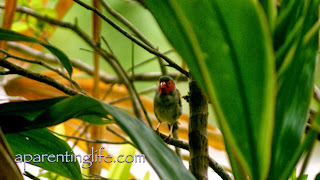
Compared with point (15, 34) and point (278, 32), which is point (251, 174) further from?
point (15, 34)

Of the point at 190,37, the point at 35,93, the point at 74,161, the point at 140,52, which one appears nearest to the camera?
the point at 190,37

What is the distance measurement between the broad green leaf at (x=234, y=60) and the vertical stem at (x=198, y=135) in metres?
0.09

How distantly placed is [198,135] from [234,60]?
13 cm

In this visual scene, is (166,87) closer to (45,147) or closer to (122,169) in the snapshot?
(122,169)

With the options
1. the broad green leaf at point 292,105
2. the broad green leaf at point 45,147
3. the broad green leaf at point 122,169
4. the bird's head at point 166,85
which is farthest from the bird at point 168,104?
the broad green leaf at point 292,105

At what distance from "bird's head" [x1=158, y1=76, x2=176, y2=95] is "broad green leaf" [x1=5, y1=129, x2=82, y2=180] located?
21.4 inches

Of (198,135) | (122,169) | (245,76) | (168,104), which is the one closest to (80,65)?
(168,104)

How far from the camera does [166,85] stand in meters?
1.02

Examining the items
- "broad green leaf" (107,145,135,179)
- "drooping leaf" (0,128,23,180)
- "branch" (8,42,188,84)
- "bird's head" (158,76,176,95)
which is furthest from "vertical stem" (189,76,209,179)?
"branch" (8,42,188,84)

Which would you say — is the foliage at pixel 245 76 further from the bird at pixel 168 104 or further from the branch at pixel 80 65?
the branch at pixel 80 65

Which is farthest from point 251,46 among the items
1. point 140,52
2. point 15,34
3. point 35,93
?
point 140,52

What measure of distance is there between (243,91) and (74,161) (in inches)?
10.0

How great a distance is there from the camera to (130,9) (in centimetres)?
150

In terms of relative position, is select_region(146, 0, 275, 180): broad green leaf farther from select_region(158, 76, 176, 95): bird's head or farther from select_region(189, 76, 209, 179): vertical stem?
select_region(158, 76, 176, 95): bird's head
